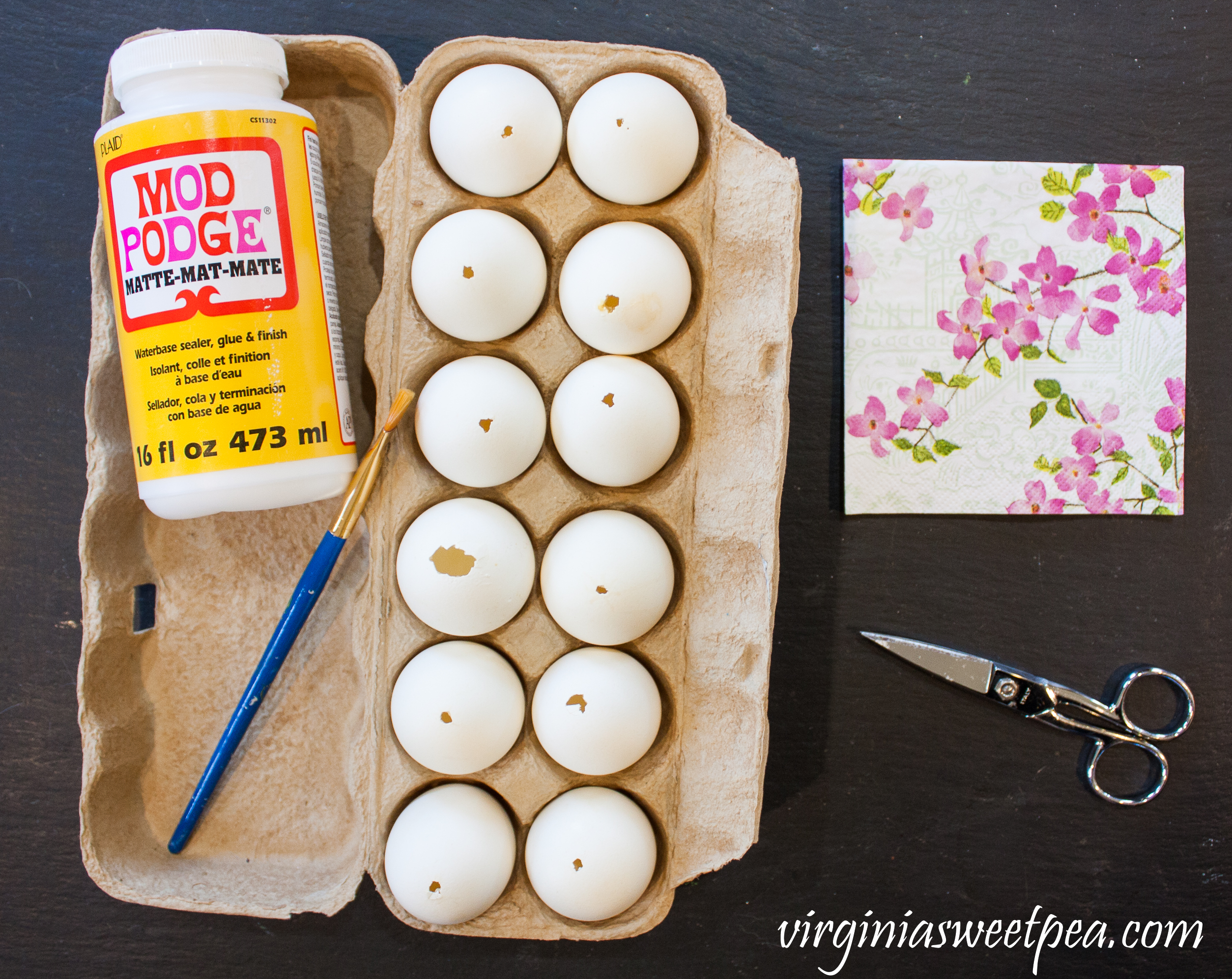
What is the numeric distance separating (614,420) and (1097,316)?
530 mm

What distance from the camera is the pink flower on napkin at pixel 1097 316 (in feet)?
2.61

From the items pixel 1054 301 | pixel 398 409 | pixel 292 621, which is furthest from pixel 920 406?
pixel 292 621

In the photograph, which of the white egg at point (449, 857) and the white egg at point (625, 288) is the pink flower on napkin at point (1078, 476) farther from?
the white egg at point (449, 857)

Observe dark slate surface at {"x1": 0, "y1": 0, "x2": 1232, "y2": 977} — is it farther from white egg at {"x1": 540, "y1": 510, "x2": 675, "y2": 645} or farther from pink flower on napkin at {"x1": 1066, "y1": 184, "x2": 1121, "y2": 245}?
white egg at {"x1": 540, "y1": 510, "x2": 675, "y2": 645}

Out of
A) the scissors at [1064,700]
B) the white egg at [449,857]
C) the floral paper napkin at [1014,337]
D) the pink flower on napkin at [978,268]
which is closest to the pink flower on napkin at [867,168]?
the floral paper napkin at [1014,337]

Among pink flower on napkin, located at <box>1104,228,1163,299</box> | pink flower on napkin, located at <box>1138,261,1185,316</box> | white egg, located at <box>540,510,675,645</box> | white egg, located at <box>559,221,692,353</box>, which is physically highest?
pink flower on napkin, located at <box>1104,228,1163,299</box>

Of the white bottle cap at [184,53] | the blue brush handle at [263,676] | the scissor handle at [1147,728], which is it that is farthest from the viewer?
the scissor handle at [1147,728]

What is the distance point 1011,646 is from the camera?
0.79m

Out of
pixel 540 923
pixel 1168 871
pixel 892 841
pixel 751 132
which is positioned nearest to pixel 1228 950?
pixel 1168 871

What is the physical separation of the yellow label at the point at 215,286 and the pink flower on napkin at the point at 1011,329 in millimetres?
615

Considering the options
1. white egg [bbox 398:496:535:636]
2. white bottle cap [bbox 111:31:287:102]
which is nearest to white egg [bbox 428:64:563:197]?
white bottle cap [bbox 111:31:287:102]

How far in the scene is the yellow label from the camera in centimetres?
56

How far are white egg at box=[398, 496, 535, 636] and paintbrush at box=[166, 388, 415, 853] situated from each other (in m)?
0.05

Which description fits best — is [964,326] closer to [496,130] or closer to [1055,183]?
[1055,183]
